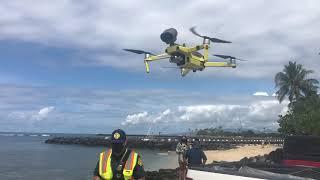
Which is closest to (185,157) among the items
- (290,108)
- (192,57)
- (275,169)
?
(275,169)

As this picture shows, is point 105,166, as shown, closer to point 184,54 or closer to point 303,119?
point 184,54

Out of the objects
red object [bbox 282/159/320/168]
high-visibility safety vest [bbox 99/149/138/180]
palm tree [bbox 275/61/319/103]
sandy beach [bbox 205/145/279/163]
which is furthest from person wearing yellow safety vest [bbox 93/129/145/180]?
palm tree [bbox 275/61/319/103]

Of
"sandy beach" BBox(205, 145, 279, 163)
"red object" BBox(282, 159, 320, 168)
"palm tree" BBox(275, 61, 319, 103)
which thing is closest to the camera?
"red object" BBox(282, 159, 320, 168)

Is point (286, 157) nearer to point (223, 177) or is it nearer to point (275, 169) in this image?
point (275, 169)

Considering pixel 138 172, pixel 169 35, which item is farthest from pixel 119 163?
pixel 169 35

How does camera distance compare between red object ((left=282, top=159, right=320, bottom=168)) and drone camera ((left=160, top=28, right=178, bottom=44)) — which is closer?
red object ((left=282, top=159, right=320, bottom=168))

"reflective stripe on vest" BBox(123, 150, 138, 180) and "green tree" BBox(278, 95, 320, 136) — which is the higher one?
"green tree" BBox(278, 95, 320, 136)

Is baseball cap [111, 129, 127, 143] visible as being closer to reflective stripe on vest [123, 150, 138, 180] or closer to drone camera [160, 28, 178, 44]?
reflective stripe on vest [123, 150, 138, 180]
